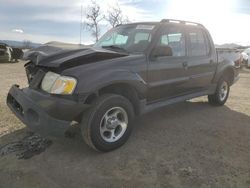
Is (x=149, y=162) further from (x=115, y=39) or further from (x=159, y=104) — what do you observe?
(x=115, y=39)

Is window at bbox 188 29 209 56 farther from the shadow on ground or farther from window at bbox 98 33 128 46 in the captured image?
the shadow on ground

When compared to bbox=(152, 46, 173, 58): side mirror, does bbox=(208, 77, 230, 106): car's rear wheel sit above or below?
below

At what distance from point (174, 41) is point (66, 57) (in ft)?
7.01

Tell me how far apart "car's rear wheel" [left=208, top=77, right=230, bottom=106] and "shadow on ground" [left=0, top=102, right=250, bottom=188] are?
4.93ft

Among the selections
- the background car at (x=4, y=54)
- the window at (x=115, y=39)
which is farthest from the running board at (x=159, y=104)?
the background car at (x=4, y=54)

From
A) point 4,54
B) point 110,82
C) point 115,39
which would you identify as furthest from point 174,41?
point 4,54

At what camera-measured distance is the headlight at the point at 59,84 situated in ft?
12.2

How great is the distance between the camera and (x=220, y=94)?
22.4ft

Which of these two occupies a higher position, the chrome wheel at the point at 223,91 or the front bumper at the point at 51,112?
the front bumper at the point at 51,112

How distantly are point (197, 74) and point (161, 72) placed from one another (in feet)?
4.05

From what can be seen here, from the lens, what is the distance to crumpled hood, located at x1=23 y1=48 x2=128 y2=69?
12.7ft

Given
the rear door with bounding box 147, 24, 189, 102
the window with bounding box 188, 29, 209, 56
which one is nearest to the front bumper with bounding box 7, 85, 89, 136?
the rear door with bounding box 147, 24, 189, 102

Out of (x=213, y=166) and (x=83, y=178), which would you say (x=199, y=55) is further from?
(x=83, y=178)

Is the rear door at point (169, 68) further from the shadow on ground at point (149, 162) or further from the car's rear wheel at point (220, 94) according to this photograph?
the car's rear wheel at point (220, 94)
